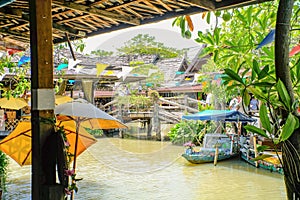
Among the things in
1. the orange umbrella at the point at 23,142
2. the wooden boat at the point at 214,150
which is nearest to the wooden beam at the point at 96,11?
the orange umbrella at the point at 23,142

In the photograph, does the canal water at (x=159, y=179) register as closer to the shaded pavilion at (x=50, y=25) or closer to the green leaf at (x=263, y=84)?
the shaded pavilion at (x=50, y=25)

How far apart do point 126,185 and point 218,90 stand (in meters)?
4.80

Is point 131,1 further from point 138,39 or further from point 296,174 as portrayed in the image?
point 138,39

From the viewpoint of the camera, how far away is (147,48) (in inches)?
686

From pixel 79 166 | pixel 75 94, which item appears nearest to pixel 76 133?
pixel 79 166

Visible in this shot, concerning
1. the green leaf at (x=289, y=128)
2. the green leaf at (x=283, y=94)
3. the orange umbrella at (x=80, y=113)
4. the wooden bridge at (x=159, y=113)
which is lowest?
the wooden bridge at (x=159, y=113)

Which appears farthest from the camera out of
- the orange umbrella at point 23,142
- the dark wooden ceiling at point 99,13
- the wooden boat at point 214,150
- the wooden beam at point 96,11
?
the wooden boat at point 214,150

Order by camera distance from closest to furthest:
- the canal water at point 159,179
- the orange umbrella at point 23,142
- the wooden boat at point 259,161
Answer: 1. the orange umbrella at point 23,142
2. the canal water at point 159,179
3. the wooden boat at point 259,161

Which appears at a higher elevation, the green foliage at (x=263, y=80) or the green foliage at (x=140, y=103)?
the green foliage at (x=263, y=80)

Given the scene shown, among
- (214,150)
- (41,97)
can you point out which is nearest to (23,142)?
(41,97)

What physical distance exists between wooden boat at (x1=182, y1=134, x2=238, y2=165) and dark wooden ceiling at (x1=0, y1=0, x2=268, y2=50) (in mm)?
4508

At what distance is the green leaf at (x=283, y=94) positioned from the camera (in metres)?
0.90

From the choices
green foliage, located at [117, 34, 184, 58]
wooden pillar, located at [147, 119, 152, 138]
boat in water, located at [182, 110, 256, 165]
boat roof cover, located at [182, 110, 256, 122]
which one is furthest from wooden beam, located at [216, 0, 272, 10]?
green foliage, located at [117, 34, 184, 58]

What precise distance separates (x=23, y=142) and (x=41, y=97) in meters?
1.40
